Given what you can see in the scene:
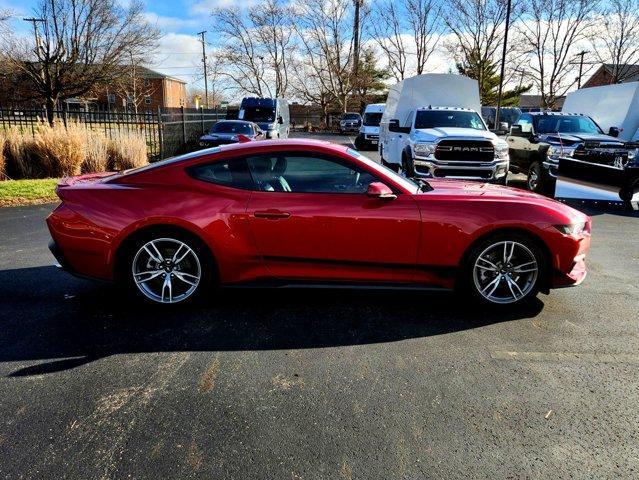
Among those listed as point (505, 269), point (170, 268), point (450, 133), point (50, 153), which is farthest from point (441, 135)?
point (50, 153)

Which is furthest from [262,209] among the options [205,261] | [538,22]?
[538,22]

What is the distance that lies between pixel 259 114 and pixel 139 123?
10.1 meters

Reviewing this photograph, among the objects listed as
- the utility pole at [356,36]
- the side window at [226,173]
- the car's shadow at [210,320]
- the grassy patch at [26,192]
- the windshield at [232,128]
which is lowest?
the grassy patch at [26,192]

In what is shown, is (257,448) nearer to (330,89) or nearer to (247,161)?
(247,161)

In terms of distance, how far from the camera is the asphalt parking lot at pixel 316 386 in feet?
7.91

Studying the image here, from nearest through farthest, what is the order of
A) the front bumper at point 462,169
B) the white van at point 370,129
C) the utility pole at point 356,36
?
the front bumper at point 462,169 → the white van at point 370,129 → the utility pole at point 356,36

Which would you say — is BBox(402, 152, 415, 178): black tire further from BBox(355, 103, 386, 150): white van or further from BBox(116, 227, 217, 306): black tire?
BBox(355, 103, 386, 150): white van

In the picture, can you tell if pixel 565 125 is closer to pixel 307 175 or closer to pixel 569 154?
pixel 569 154

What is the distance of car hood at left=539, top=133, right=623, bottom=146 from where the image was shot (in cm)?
1040

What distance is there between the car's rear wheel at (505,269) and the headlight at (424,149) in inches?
250

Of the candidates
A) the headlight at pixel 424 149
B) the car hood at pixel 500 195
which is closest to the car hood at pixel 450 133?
the headlight at pixel 424 149

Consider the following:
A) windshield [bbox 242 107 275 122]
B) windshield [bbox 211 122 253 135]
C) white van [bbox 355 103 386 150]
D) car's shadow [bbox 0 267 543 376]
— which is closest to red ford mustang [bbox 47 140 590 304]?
car's shadow [bbox 0 267 543 376]

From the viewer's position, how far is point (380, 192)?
4.08 metres

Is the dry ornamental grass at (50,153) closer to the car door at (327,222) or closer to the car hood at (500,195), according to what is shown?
the car door at (327,222)
